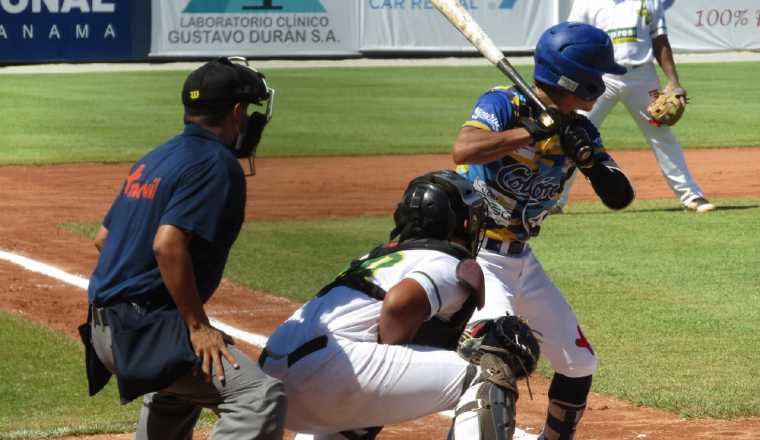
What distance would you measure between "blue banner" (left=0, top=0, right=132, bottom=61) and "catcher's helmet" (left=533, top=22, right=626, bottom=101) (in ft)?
83.0

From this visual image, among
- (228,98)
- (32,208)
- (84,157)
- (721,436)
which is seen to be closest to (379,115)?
(84,157)

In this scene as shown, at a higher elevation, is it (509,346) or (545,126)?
(545,126)

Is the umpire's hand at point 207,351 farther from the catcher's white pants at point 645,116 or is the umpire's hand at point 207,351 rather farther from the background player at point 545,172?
the catcher's white pants at point 645,116

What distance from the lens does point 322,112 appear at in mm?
22188

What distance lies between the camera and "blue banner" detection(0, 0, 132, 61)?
2930 centimetres

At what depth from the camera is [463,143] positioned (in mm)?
5621

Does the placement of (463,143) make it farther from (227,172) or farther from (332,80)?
(332,80)

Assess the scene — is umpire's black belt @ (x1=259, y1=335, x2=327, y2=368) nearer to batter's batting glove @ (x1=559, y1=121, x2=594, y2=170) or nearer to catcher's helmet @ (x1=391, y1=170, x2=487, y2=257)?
catcher's helmet @ (x1=391, y1=170, x2=487, y2=257)

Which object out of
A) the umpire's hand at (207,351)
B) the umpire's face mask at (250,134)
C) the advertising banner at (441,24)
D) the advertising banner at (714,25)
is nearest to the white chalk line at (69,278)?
the umpire's face mask at (250,134)

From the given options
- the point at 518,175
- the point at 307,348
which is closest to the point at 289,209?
the point at 518,175

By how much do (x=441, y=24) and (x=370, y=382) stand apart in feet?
94.4

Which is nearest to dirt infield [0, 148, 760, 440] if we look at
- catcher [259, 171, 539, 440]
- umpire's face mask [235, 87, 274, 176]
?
catcher [259, 171, 539, 440]

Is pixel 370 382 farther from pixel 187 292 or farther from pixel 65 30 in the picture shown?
pixel 65 30

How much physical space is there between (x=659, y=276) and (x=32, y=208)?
20.0ft
